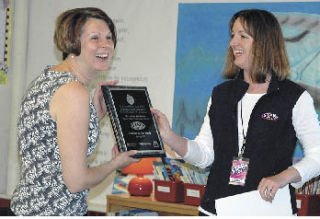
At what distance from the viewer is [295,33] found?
4.26 m

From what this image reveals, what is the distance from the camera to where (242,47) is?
261 centimetres

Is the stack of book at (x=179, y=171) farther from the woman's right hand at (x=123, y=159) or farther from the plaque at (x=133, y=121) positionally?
the woman's right hand at (x=123, y=159)

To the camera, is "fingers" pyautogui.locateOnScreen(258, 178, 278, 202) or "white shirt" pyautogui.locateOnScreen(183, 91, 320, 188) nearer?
"fingers" pyautogui.locateOnScreen(258, 178, 278, 202)

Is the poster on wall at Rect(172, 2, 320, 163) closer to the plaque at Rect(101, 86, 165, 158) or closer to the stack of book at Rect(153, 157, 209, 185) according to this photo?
the stack of book at Rect(153, 157, 209, 185)

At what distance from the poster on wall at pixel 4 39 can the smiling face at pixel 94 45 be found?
341 centimetres

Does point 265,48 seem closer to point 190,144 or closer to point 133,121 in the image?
point 190,144

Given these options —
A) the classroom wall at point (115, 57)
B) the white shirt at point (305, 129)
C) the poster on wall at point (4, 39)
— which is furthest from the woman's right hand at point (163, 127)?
the poster on wall at point (4, 39)

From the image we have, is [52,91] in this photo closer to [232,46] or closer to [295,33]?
[232,46]

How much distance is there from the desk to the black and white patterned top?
1986mm

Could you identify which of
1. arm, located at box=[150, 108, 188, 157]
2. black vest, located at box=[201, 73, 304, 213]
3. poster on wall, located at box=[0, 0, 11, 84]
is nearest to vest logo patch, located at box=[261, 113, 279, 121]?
black vest, located at box=[201, 73, 304, 213]

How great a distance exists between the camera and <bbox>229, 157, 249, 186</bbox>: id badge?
8.05 ft

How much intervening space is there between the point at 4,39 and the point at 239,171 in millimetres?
3860

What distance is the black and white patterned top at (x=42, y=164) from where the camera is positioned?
2.14 meters

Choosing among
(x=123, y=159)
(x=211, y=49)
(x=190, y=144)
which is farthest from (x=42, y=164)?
(x=211, y=49)
